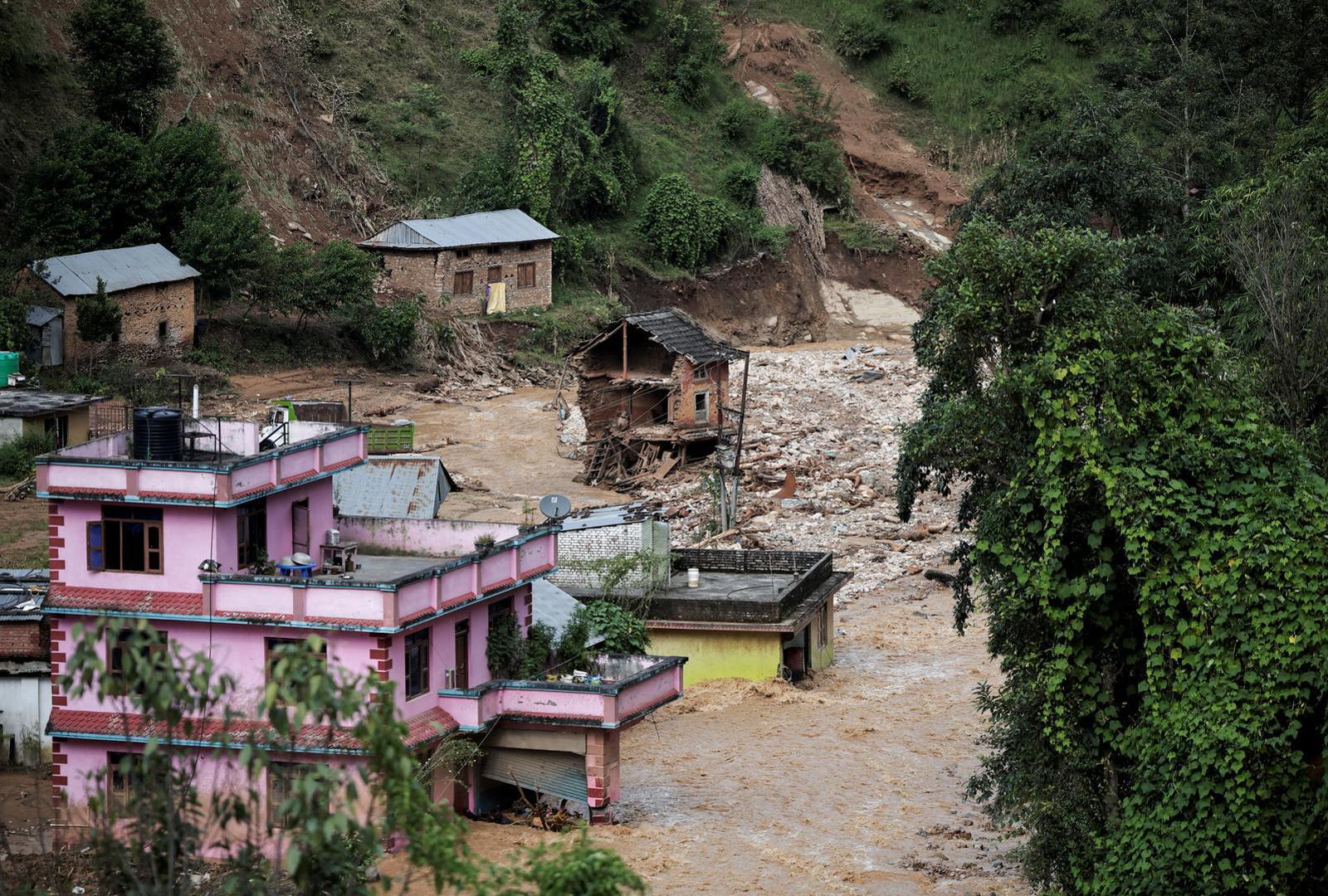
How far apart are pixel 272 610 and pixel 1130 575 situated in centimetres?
1033

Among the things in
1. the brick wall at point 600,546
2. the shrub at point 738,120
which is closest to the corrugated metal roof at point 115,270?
the brick wall at point 600,546

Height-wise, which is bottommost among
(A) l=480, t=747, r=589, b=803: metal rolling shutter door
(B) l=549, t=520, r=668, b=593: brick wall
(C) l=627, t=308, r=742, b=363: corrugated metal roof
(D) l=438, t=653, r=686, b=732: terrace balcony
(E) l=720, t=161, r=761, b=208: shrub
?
(A) l=480, t=747, r=589, b=803: metal rolling shutter door

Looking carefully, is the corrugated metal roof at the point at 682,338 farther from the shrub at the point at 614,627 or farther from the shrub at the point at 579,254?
the shrub at the point at 579,254

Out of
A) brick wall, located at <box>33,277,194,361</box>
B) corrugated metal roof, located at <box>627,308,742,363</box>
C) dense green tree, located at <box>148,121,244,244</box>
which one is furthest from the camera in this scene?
dense green tree, located at <box>148,121,244,244</box>

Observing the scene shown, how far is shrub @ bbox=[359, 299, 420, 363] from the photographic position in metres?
50.4

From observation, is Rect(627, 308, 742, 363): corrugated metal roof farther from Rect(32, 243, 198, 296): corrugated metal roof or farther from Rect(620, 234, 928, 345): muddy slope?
Rect(620, 234, 928, 345): muddy slope

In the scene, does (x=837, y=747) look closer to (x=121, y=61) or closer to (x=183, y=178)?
(x=183, y=178)

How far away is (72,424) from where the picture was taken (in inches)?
1480

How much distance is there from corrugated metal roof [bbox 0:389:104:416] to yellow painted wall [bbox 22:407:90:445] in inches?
5.9

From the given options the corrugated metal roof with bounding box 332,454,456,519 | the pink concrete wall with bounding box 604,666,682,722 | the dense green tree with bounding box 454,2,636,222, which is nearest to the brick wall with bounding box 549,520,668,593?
the corrugated metal roof with bounding box 332,454,456,519

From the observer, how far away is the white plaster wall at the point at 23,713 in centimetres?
2309

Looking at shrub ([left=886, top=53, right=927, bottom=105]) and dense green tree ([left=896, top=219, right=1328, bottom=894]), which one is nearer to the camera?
dense green tree ([left=896, top=219, right=1328, bottom=894])

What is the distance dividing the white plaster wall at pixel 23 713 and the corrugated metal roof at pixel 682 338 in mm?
21543

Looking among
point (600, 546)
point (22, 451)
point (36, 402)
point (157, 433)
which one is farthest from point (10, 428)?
point (157, 433)
